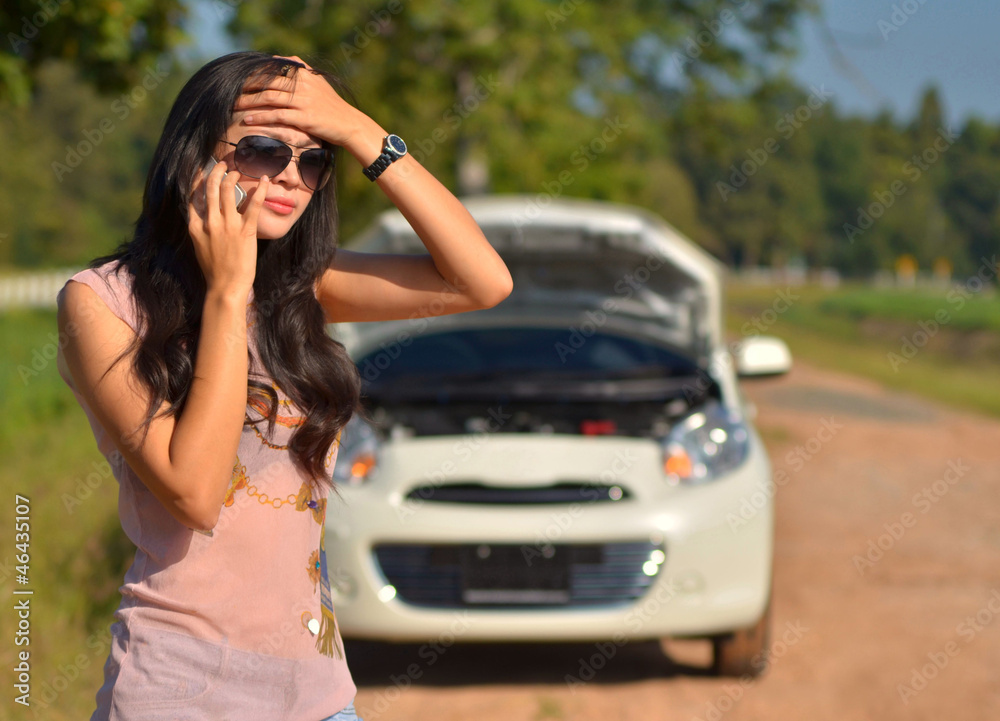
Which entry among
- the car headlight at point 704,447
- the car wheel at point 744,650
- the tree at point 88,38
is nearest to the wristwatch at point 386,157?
the car headlight at point 704,447

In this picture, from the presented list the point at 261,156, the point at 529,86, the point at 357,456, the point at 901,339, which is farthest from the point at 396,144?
the point at 901,339

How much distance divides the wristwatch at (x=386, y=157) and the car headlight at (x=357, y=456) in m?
2.69

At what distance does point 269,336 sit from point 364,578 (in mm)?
2643

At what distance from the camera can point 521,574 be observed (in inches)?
169

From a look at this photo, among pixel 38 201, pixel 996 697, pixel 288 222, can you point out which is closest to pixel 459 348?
pixel 996 697

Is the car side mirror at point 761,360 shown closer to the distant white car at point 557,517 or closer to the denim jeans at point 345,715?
the distant white car at point 557,517

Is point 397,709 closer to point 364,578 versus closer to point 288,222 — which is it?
point 364,578

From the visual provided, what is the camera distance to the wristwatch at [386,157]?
5.93 feet

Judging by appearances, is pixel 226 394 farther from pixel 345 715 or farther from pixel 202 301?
pixel 345 715

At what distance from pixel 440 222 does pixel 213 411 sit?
1.78 feet

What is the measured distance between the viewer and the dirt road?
4340 mm

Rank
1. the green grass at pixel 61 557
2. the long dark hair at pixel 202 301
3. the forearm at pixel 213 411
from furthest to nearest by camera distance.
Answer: the green grass at pixel 61 557, the long dark hair at pixel 202 301, the forearm at pixel 213 411

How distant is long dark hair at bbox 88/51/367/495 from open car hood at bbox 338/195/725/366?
3.30 metres

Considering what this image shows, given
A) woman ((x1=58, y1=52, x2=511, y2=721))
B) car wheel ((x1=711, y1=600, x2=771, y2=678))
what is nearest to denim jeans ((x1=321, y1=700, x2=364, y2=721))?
woman ((x1=58, y1=52, x2=511, y2=721))
